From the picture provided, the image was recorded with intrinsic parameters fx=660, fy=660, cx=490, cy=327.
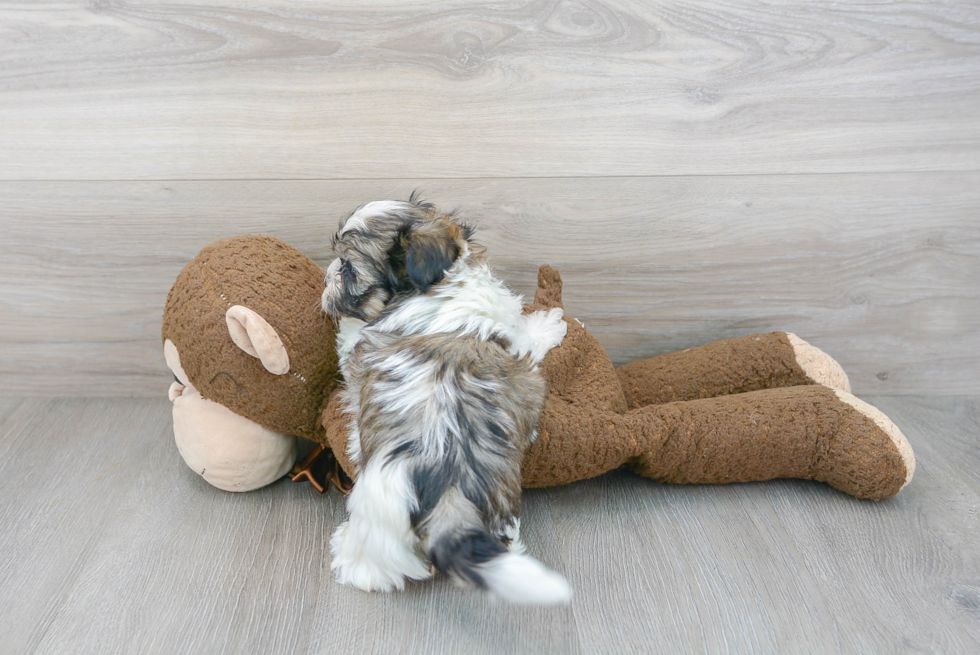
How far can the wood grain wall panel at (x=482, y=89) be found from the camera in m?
1.83

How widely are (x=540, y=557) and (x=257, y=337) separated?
2.79ft

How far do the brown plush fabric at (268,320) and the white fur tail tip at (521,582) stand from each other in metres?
0.74

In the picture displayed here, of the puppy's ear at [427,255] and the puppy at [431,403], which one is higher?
the puppy's ear at [427,255]

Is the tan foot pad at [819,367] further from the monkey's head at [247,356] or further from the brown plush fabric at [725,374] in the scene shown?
the monkey's head at [247,356]

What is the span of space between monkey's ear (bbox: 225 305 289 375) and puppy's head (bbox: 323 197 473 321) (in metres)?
0.15

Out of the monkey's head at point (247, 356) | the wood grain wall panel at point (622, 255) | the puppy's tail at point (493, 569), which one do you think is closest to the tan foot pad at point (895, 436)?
the wood grain wall panel at point (622, 255)

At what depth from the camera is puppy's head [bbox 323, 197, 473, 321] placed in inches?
60.3

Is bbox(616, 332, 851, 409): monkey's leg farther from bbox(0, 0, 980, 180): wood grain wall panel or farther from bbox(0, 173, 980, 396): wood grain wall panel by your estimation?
bbox(0, 0, 980, 180): wood grain wall panel

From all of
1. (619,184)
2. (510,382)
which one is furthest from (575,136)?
(510,382)

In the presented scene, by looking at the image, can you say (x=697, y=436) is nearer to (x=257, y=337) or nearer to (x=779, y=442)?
(x=779, y=442)

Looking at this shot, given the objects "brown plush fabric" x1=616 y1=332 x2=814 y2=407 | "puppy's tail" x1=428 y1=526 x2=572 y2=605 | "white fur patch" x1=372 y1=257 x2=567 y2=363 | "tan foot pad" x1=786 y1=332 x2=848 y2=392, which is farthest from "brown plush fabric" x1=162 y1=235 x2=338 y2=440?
"tan foot pad" x1=786 y1=332 x2=848 y2=392

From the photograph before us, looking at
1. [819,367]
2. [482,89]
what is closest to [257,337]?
[482,89]

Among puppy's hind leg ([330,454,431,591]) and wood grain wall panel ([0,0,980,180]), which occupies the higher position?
wood grain wall panel ([0,0,980,180])

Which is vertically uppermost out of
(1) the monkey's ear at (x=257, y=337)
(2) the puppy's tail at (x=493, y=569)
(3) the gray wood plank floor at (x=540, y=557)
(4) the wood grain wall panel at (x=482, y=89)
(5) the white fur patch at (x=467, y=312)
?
(4) the wood grain wall panel at (x=482, y=89)
